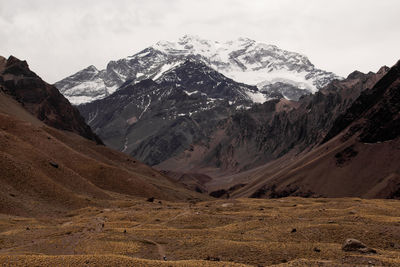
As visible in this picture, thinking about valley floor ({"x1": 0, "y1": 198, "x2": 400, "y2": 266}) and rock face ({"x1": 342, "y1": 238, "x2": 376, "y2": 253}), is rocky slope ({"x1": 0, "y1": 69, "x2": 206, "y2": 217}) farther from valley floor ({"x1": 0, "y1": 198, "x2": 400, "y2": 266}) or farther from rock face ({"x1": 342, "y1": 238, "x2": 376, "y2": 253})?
A: rock face ({"x1": 342, "y1": 238, "x2": 376, "y2": 253})

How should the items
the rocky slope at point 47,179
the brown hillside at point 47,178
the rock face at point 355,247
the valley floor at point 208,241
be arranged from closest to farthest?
the valley floor at point 208,241, the rock face at point 355,247, the rocky slope at point 47,179, the brown hillside at point 47,178

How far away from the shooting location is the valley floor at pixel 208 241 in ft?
139

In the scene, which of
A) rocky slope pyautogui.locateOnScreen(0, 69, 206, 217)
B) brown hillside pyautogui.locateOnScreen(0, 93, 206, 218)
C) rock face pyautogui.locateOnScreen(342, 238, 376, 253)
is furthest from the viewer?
brown hillside pyautogui.locateOnScreen(0, 93, 206, 218)

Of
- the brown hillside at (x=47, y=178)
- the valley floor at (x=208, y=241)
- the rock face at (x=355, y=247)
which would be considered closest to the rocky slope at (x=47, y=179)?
the brown hillside at (x=47, y=178)

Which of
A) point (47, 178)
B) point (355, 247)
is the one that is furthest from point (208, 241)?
point (47, 178)

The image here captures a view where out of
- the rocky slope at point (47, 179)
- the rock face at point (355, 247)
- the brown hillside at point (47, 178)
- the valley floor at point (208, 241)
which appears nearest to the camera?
the valley floor at point (208, 241)

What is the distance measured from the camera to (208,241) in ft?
184

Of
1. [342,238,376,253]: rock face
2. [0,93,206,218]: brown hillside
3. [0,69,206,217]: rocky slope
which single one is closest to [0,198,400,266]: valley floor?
[342,238,376,253]: rock face

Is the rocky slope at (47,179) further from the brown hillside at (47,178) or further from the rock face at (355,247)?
the rock face at (355,247)

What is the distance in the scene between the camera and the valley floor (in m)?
42.4

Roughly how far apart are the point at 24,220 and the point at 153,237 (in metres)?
33.2

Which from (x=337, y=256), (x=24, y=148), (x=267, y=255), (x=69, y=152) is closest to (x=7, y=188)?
(x=24, y=148)

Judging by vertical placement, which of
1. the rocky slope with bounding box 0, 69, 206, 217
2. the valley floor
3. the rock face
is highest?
the rocky slope with bounding box 0, 69, 206, 217

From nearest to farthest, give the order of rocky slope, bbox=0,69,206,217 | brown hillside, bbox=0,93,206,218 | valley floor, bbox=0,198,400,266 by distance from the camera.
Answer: valley floor, bbox=0,198,400,266 < rocky slope, bbox=0,69,206,217 < brown hillside, bbox=0,93,206,218
